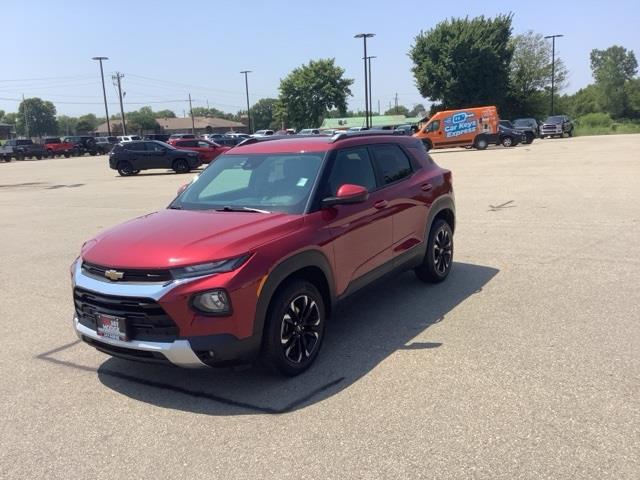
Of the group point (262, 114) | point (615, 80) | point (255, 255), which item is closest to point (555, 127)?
point (255, 255)

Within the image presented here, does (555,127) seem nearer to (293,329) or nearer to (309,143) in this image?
(309,143)

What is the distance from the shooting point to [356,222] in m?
4.81

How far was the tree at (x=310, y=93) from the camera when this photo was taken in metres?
81.0

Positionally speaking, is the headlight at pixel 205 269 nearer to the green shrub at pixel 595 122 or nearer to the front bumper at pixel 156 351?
the front bumper at pixel 156 351

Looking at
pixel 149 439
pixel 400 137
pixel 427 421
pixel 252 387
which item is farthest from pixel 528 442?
pixel 400 137

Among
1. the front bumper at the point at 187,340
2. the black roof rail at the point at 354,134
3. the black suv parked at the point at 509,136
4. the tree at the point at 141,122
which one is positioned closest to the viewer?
the front bumper at the point at 187,340

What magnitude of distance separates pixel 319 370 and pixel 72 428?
1.73m

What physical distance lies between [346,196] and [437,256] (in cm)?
237

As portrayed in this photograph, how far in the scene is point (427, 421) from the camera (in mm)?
3447

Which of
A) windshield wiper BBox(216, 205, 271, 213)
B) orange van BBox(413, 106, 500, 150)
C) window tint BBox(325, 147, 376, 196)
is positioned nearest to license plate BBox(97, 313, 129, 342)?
windshield wiper BBox(216, 205, 271, 213)

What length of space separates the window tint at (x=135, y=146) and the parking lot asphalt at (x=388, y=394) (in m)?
21.5

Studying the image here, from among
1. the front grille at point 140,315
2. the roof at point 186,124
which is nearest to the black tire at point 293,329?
the front grille at point 140,315

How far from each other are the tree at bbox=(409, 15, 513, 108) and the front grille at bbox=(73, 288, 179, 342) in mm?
55000

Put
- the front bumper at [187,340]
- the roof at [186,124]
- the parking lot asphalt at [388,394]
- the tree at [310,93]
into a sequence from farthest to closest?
the roof at [186,124] → the tree at [310,93] → the front bumper at [187,340] → the parking lot asphalt at [388,394]
